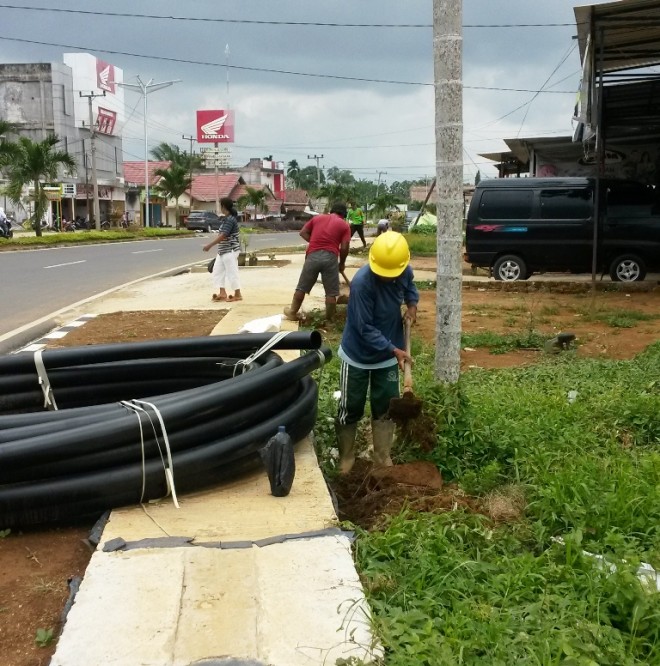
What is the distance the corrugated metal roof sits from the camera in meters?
10.6

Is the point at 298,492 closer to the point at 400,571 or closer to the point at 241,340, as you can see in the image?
the point at 400,571

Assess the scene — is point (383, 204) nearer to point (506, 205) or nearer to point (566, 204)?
point (506, 205)

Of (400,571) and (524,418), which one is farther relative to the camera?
(524,418)

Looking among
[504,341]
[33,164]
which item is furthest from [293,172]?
[504,341]

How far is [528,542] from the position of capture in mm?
3617

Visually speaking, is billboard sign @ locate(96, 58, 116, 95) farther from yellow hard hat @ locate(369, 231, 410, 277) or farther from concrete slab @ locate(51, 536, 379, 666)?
concrete slab @ locate(51, 536, 379, 666)

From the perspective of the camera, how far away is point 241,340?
4980mm

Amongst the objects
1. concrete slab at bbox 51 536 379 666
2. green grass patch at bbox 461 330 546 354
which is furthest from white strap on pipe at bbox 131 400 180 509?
green grass patch at bbox 461 330 546 354

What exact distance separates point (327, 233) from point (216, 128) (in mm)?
72400

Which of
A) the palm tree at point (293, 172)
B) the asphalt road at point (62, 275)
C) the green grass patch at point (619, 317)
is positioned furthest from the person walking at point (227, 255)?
the palm tree at point (293, 172)

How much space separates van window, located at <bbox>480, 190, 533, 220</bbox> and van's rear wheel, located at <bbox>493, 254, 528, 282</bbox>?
0.86 meters

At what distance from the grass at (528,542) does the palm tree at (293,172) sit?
12092 centimetres

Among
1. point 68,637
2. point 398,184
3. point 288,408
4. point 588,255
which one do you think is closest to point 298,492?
point 288,408

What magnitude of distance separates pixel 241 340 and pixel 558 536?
7.57 feet
